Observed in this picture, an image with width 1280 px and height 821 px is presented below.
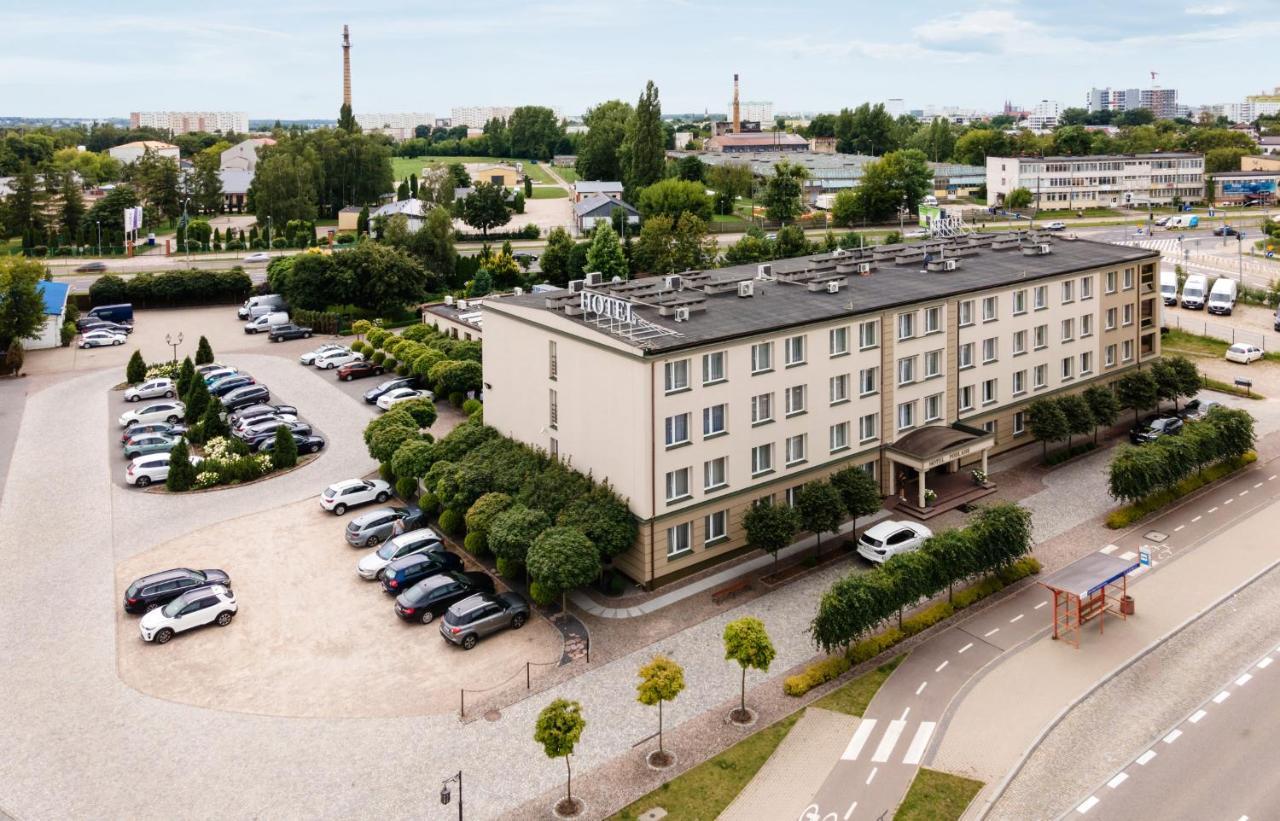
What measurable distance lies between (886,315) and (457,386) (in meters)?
29.2

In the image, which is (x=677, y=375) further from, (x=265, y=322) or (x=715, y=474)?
(x=265, y=322)

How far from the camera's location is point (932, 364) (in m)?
49.1

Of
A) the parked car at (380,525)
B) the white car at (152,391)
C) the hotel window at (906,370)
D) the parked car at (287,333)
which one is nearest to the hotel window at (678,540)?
the parked car at (380,525)

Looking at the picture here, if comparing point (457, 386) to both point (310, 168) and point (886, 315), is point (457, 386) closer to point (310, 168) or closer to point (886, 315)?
point (886, 315)

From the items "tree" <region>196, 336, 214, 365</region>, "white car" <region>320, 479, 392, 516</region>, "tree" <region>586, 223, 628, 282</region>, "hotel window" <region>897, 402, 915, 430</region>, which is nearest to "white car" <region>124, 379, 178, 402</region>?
"tree" <region>196, 336, 214, 365</region>

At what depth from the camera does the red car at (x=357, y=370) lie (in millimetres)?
72250

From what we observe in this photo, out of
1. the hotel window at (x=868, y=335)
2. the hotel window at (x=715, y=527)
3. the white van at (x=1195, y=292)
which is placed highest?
the white van at (x=1195, y=292)

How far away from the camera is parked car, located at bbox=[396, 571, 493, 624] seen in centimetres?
3691

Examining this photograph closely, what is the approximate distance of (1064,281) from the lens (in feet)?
180

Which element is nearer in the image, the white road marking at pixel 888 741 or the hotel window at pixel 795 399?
the white road marking at pixel 888 741

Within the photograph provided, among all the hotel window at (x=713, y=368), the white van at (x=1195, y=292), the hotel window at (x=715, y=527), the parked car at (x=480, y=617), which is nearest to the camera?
the parked car at (x=480, y=617)

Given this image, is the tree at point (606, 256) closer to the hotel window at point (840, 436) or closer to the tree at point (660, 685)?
the hotel window at point (840, 436)

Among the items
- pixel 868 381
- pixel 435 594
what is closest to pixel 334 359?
pixel 435 594

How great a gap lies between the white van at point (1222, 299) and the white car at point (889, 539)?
62.3m
